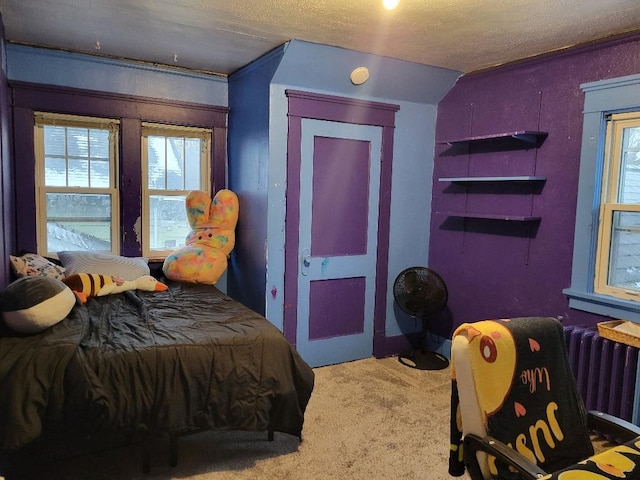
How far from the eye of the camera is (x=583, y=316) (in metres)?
2.99

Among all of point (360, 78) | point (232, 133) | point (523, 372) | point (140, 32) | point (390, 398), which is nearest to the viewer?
point (523, 372)

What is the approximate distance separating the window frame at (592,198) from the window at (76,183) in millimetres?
3346

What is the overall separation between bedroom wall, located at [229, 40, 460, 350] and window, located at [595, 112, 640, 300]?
136 cm

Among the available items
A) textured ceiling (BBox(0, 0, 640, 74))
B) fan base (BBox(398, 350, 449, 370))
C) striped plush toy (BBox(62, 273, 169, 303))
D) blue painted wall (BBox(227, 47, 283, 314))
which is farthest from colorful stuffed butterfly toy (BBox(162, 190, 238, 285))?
fan base (BBox(398, 350, 449, 370))

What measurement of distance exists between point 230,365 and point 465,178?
2.25 metres

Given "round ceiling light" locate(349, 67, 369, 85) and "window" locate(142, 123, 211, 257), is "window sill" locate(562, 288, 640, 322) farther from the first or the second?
"window" locate(142, 123, 211, 257)

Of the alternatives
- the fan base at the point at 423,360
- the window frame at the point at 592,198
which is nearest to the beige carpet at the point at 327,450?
the fan base at the point at 423,360

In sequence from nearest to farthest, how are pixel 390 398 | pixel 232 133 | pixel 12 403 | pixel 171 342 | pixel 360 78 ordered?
pixel 12 403 → pixel 171 342 → pixel 390 398 → pixel 360 78 → pixel 232 133

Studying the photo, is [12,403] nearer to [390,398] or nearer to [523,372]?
[523,372]

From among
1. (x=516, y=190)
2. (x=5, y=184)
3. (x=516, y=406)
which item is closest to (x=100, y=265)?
(x=5, y=184)

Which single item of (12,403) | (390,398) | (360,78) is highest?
(360,78)

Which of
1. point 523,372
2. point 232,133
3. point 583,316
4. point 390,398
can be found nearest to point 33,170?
point 232,133

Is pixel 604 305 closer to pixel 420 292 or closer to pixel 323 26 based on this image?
pixel 420 292

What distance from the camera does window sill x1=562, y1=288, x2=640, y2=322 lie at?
272cm
